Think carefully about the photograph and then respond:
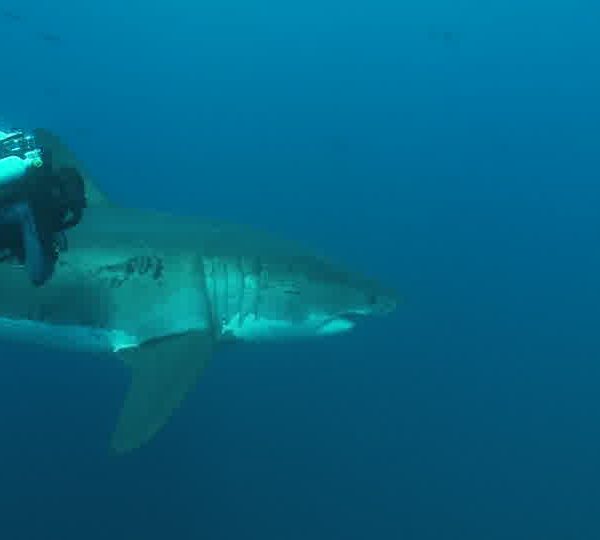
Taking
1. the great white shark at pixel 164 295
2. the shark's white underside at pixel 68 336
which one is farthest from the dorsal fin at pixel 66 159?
the shark's white underside at pixel 68 336

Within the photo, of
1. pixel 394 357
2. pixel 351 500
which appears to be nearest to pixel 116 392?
pixel 351 500

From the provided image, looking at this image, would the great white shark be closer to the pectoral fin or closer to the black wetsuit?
the pectoral fin

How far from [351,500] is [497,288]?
6.55 metres

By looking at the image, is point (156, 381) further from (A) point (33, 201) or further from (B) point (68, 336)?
(A) point (33, 201)

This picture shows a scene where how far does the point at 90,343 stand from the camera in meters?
3.60

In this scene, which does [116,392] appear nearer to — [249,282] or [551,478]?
[249,282]

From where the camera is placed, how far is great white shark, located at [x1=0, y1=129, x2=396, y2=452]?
11.4 feet

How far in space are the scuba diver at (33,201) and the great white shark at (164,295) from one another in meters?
0.91

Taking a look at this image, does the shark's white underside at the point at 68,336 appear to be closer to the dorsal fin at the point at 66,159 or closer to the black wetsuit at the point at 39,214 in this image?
the dorsal fin at the point at 66,159

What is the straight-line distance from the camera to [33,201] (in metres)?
2.30

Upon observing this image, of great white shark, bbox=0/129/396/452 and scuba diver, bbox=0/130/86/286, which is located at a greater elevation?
scuba diver, bbox=0/130/86/286

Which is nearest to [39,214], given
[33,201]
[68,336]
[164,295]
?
[33,201]

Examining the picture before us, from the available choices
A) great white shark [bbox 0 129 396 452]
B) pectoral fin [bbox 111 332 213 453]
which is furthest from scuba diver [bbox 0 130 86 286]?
great white shark [bbox 0 129 396 452]

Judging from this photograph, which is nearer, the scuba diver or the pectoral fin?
the scuba diver
